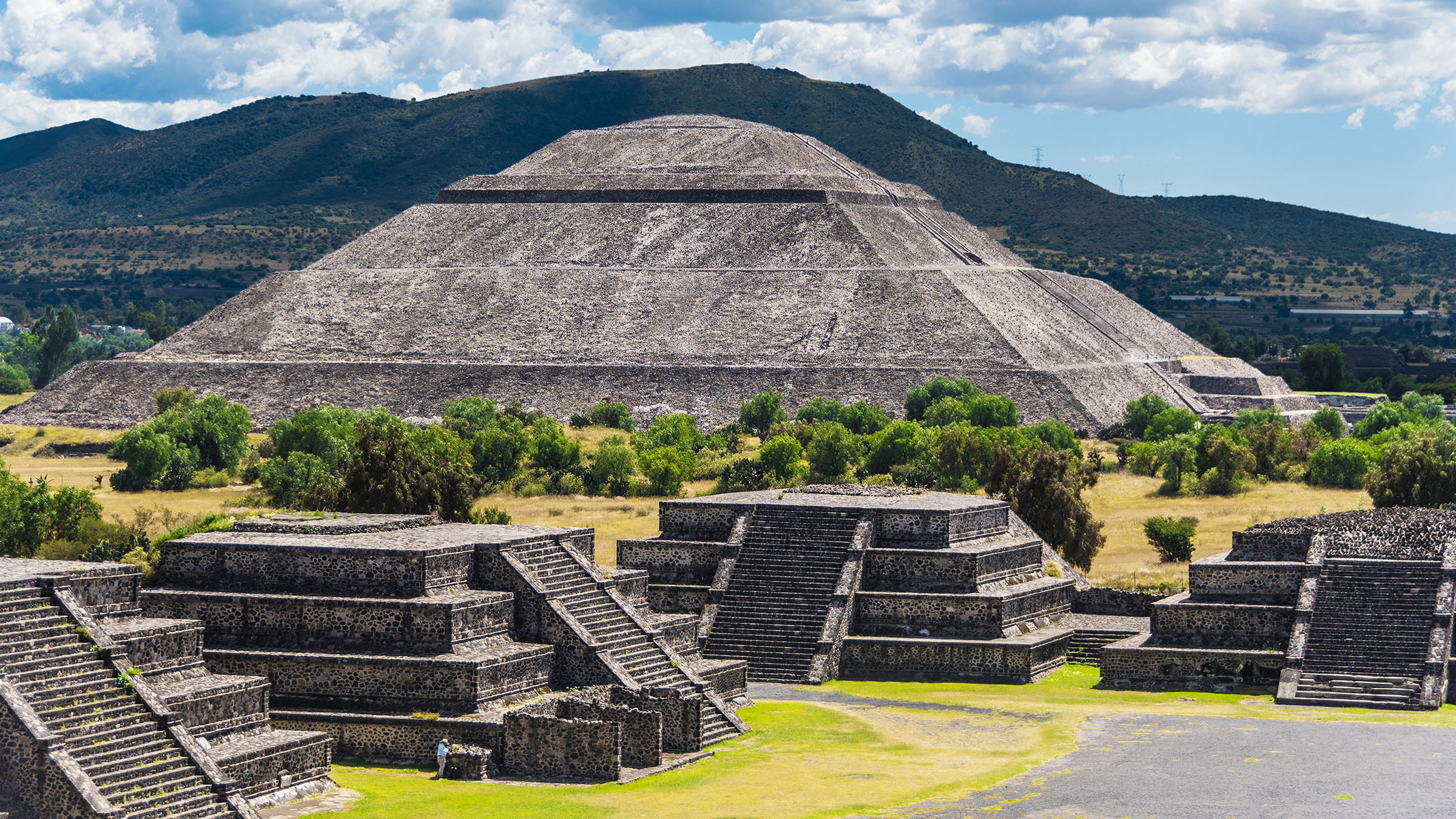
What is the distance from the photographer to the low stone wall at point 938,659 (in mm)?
42375

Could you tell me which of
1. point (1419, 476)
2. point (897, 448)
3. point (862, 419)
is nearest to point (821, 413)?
point (862, 419)

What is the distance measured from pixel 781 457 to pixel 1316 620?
3667 centimetres

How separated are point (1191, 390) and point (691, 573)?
8069 centimetres

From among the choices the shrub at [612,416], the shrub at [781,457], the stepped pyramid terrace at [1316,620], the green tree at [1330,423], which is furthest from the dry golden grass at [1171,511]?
the shrub at [612,416]

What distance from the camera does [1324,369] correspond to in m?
142

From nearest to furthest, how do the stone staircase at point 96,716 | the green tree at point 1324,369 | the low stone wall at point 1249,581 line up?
the stone staircase at point 96,716, the low stone wall at point 1249,581, the green tree at point 1324,369

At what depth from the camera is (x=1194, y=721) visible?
3706 centimetres

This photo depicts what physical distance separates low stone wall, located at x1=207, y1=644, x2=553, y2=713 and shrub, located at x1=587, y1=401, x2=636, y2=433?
64530 mm

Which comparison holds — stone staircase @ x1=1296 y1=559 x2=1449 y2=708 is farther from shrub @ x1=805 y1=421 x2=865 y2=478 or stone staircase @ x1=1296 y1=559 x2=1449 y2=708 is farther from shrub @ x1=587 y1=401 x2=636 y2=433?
shrub @ x1=587 y1=401 x2=636 y2=433

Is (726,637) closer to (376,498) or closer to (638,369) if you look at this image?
(376,498)

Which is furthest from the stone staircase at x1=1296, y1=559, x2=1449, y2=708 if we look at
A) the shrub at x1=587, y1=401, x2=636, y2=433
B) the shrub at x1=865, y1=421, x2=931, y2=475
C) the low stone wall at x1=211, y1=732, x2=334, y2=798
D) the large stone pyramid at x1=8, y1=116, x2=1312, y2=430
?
the shrub at x1=587, y1=401, x2=636, y2=433

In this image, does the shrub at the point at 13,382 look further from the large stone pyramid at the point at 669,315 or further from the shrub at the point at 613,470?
the shrub at the point at 613,470

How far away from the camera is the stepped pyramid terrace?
39.2 metres

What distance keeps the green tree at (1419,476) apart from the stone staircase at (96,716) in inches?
1588
